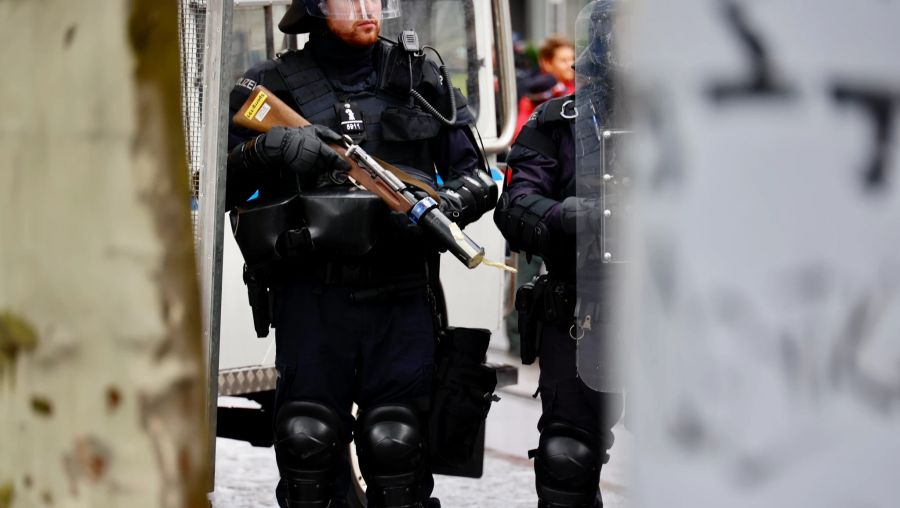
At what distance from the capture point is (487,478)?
669cm

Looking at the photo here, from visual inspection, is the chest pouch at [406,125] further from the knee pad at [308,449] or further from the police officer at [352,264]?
the knee pad at [308,449]

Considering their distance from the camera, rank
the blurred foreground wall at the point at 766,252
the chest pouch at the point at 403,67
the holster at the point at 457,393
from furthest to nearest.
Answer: the holster at the point at 457,393 < the chest pouch at the point at 403,67 < the blurred foreground wall at the point at 766,252

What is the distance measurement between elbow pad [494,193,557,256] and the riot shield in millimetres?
116

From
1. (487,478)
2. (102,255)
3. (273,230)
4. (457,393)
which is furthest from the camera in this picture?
(487,478)

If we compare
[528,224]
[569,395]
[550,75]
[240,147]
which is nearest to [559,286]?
[528,224]

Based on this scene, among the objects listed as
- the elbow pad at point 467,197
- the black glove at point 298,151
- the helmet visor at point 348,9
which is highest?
the helmet visor at point 348,9

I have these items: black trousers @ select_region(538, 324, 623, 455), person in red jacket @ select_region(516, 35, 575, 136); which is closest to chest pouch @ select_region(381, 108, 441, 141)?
black trousers @ select_region(538, 324, 623, 455)

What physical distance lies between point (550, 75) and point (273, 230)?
246 inches

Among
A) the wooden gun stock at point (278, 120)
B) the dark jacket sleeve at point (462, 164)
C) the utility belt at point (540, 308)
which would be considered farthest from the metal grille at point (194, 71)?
the utility belt at point (540, 308)

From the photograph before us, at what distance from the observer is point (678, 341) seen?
1.17 metres

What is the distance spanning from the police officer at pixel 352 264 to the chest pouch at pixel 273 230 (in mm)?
22

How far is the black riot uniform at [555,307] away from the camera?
438 cm

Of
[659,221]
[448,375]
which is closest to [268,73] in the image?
[448,375]

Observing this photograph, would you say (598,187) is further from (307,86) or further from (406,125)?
(307,86)
